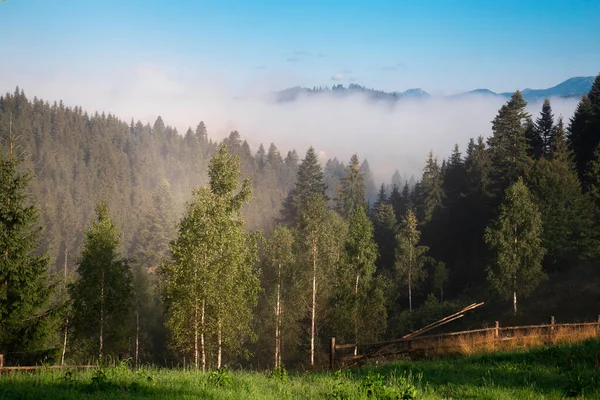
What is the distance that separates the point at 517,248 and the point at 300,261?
21.3 m

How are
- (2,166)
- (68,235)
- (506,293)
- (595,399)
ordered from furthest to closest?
(68,235), (506,293), (2,166), (595,399)

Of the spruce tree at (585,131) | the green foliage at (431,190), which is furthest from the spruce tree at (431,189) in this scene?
the spruce tree at (585,131)

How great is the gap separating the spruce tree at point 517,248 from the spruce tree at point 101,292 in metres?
32.5

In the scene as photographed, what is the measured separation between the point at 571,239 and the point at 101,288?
45.8 metres

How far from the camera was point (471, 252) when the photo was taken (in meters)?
69.2

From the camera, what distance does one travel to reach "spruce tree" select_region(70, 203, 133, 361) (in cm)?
3256

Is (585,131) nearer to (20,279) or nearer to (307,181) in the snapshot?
(307,181)

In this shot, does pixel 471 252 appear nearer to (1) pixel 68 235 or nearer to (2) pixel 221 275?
(2) pixel 221 275

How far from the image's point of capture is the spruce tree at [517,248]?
43.2m

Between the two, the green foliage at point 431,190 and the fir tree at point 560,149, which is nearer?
the fir tree at point 560,149

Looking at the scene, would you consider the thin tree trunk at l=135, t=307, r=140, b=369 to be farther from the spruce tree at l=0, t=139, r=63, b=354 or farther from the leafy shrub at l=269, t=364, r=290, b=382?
the leafy shrub at l=269, t=364, r=290, b=382

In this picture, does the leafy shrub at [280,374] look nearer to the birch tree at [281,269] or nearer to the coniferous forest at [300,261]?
the coniferous forest at [300,261]

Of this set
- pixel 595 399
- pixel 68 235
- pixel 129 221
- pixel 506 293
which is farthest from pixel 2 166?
pixel 129 221

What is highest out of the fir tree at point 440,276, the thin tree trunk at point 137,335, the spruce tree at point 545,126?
the spruce tree at point 545,126
